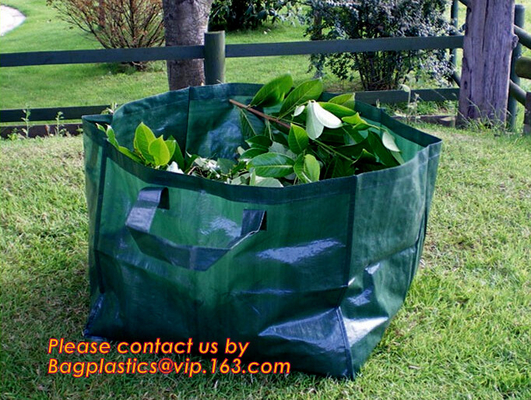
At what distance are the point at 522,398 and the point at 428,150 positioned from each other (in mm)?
856

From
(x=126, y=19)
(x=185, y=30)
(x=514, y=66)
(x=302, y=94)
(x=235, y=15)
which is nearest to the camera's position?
(x=302, y=94)

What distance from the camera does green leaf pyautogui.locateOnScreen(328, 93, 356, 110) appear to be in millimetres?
2516

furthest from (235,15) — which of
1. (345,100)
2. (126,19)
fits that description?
(345,100)

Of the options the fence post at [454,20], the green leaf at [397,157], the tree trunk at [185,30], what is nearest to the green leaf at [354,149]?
the green leaf at [397,157]

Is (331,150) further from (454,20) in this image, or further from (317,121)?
(454,20)

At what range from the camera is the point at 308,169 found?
2.14 meters

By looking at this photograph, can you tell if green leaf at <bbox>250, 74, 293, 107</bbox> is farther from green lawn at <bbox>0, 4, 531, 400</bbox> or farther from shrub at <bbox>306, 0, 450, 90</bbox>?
shrub at <bbox>306, 0, 450, 90</bbox>

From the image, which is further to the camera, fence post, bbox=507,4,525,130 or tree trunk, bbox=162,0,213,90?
fence post, bbox=507,4,525,130

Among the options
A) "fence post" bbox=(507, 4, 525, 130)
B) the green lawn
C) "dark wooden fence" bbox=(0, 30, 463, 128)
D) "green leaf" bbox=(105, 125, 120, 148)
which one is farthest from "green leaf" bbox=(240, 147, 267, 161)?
"fence post" bbox=(507, 4, 525, 130)

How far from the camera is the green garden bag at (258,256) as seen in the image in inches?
73.5

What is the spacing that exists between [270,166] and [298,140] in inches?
5.7

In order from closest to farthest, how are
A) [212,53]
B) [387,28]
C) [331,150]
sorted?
[331,150], [212,53], [387,28]

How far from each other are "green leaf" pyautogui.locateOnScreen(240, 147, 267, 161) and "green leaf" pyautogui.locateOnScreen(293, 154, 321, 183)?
292 mm

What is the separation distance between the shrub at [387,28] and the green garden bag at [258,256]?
4739 millimetres
